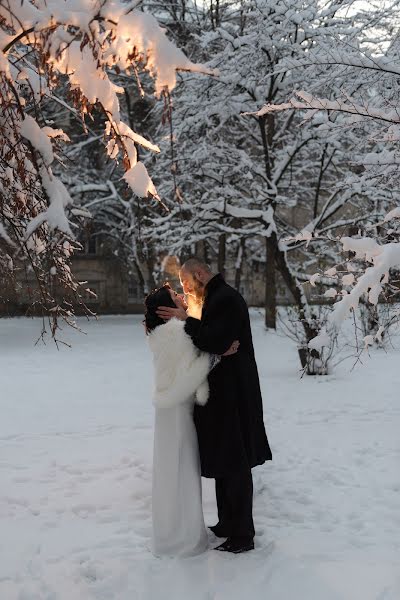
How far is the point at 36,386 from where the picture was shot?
448 inches

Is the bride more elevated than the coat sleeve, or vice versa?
the coat sleeve

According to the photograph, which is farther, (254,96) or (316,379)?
(254,96)

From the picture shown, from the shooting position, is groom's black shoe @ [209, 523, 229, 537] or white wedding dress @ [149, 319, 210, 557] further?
groom's black shoe @ [209, 523, 229, 537]

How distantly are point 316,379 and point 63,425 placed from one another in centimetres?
509

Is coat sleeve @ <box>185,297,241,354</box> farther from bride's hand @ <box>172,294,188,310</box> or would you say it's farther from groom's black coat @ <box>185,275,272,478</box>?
bride's hand @ <box>172,294,188,310</box>

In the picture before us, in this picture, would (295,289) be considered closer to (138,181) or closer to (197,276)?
(197,276)

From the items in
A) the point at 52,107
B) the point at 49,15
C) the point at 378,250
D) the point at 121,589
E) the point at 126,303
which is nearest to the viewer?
the point at 49,15

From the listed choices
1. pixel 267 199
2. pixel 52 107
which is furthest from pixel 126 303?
pixel 267 199

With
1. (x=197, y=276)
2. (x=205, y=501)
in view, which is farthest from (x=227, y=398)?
(x=205, y=501)

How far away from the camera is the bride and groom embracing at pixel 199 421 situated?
13.1ft

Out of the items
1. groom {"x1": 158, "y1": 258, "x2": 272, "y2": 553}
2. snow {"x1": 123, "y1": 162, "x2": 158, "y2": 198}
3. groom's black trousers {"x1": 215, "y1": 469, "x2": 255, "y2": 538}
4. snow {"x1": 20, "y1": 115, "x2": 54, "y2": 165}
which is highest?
snow {"x1": 20, "y1": 115, "x2": 54, "y2": 165}

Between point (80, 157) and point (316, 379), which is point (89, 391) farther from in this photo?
point (80, 157)

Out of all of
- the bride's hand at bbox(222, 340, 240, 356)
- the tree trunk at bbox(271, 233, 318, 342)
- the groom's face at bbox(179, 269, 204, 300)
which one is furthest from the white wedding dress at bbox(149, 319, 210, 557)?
the tree trunk at bbox(271, 233, 318, 342)

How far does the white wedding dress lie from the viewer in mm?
4000
